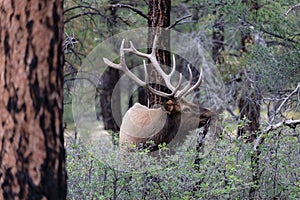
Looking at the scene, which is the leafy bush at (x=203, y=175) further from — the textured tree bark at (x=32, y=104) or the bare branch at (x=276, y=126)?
the textured tree bark at (x=32, y=104)

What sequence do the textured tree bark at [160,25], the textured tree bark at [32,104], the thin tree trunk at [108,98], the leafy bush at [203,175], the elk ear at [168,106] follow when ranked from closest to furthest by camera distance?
the textured tree bark at [32,104] < the leafy bush at [203,175] < the textured tree bark at [160,25] < the elk ear at [168,106] < the thin tree trunk at [108,98]

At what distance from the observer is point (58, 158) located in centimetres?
360

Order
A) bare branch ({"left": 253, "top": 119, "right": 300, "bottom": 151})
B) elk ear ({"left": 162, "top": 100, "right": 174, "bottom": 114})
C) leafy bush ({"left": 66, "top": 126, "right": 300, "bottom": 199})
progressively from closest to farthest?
leafy bush ({"left": 66, "top": 126, "right": 300, "bottom": 199}) < bare branch ({"left": 253, "top": 119, "right": 300, "bottom": 151}) < elk ear ({"left": 162, "top": 100, "right": 174, "bottom": 114})

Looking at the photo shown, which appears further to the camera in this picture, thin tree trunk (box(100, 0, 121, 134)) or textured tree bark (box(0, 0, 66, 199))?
thin tree trunk (box(100, 0, 121, 134))

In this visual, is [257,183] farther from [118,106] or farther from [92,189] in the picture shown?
[118,106]

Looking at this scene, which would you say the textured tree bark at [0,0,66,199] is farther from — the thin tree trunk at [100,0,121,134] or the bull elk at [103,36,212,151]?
the thin tree trunk at [100,0,121,134]

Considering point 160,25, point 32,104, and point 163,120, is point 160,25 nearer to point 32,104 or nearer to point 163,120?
point 163,120

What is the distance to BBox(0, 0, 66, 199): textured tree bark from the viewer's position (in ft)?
11.7

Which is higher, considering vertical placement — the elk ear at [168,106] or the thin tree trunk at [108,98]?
the elk ear at [168,106]

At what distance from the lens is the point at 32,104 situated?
11.7ft

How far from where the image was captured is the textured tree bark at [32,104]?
355 cm

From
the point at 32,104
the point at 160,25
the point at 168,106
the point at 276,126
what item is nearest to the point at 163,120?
the point at 168,106

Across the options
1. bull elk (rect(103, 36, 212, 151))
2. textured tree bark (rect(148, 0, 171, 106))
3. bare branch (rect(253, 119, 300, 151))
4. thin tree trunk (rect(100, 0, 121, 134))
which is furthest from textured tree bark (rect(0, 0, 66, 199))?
thin tree trunk (rect(100, 0, 121, 134))

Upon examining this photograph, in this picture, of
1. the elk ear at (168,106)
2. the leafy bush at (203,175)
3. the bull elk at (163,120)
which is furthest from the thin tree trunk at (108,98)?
the leafy bush at (203,175)
